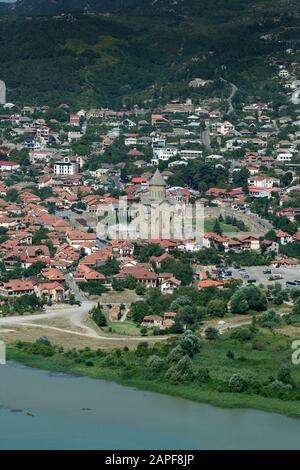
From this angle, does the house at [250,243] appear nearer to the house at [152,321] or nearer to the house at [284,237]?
the house at [284,237]

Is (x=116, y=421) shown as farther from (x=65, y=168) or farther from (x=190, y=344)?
(x=65, y=168)

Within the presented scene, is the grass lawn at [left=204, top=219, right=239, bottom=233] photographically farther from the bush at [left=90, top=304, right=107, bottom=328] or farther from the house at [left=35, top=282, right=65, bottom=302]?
the bush at [left=90, top=304, right=107, bottom=328]

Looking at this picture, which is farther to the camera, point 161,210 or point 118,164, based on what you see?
point 118,164

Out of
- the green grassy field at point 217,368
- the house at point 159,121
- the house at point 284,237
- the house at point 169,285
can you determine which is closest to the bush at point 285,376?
the green grassy field at point 217,368

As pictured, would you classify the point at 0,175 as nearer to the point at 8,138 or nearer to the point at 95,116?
the point at 8,138
